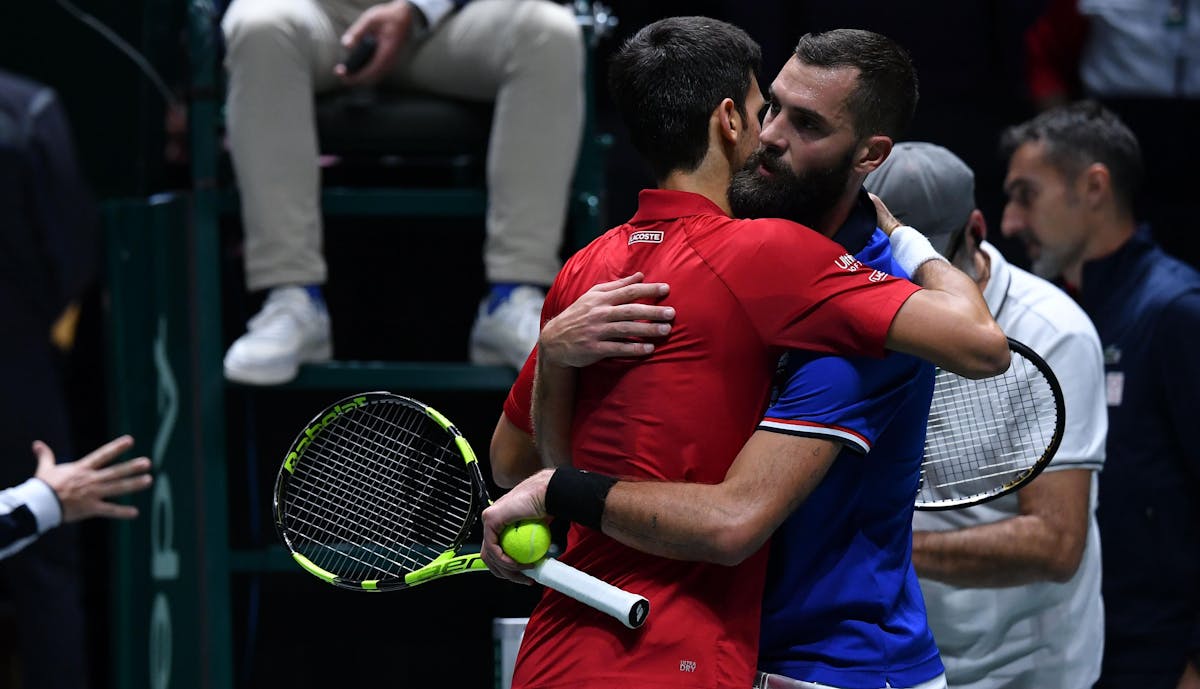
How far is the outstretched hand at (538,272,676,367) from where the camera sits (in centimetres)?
191

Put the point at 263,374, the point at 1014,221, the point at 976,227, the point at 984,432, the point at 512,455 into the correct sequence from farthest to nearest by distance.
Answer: the point at 263,374
the point at 1014,221
the point at 976,227
the point at 984,432
the point at 512,455

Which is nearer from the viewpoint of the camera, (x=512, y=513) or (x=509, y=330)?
(x=512, y=513)

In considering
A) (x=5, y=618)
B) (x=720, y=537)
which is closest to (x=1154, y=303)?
(x=720, y=537)

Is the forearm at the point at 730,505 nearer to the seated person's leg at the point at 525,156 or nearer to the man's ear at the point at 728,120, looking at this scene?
the man's ear at the point at 728,120

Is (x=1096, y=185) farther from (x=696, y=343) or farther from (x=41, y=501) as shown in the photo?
(x=41, y=501)

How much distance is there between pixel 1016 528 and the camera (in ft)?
8.49

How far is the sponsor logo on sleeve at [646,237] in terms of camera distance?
2.00 metres

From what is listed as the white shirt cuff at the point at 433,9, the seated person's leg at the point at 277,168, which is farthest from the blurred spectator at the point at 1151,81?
the seated person's leg at the point at 277,168

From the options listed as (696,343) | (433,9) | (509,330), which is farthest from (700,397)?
(433,9)

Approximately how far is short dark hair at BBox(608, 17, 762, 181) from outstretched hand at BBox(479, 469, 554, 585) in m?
0.43

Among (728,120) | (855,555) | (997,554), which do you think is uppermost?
(728,120)

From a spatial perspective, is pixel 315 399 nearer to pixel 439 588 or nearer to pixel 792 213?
pixel 439 588

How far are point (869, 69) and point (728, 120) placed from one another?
185mm

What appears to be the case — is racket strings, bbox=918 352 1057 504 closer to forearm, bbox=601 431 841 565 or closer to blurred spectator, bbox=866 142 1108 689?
blurred spectator, bbox=866 142 1108 689
